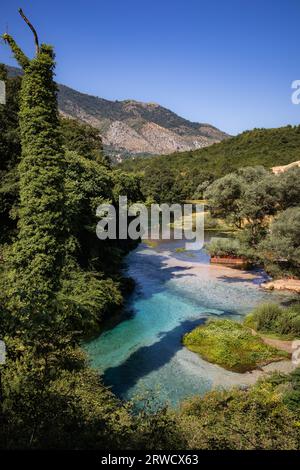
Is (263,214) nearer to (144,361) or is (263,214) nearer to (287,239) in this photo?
(287,239)

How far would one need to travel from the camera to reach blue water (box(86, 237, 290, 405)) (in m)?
17.1

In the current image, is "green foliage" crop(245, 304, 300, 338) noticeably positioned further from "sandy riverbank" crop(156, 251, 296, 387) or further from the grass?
"sandy riverbank" crop(156, 251, 296, 387)

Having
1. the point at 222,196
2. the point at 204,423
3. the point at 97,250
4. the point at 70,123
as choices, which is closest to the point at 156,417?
the point at 204,423

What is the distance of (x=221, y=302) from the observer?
2762 centimetres

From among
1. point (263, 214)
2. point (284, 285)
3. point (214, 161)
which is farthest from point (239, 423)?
point (214, 161)

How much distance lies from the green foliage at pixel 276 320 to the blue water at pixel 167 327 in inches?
90.9

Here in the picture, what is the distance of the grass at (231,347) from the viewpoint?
18.6 metres

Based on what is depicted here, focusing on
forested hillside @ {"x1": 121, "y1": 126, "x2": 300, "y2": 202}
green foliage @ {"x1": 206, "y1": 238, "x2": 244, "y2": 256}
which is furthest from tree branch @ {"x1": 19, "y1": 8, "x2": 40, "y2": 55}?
forested hillside @ {"x1": 121, "y1": 126, "x2": 300, "y2": 202}

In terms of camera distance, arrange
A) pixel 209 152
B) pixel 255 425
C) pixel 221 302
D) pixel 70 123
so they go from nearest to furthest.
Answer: pixel 255 425 < pixel 221 302 < pixel 70 123 < pixel 209 152

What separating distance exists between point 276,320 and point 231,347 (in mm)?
3731

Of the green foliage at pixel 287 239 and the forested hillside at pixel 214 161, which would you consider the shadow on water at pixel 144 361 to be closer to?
the green foliage at pixel 287 239

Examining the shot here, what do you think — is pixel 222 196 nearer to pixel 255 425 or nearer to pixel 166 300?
pixel 166 300

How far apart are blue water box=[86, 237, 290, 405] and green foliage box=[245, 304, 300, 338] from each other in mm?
2310

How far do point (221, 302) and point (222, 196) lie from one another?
1022 cm
